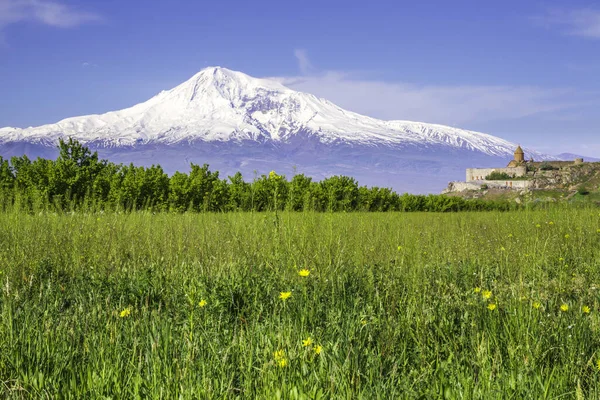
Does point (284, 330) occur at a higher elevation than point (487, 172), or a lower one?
lower

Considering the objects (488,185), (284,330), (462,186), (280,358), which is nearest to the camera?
(280,358)

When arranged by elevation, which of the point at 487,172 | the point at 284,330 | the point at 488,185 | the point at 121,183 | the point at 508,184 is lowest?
the point at 284,330

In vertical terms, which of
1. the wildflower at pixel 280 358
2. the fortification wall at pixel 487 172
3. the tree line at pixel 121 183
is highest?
the fortification wall at pixel 487 172

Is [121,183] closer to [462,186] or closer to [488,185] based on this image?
[462,186]

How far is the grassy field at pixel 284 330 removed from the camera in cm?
291

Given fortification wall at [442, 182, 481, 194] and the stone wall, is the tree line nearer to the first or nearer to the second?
fortification wall at [442, 182, 481, 194]

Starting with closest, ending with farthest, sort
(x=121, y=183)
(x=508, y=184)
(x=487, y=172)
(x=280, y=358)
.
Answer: (x=280, y=358)
(x=121, y=183)
(x=508, y=184)
(x=487, y=172)

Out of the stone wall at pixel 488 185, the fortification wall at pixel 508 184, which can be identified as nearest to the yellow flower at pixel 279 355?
the fortification wall at pixel 508 184

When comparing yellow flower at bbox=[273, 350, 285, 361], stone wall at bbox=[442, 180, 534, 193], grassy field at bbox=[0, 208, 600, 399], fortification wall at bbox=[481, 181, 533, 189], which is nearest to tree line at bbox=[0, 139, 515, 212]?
grassy field at bbox=[0, 208, 600, 399]

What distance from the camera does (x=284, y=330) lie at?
11.4 ft

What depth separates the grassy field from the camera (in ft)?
9.53

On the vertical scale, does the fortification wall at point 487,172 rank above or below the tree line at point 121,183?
above

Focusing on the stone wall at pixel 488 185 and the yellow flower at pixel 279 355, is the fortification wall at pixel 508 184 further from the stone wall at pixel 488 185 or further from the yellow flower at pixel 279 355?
the yellow flower at pixel 279 355

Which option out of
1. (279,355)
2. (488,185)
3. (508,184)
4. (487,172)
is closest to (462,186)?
(488,185)
